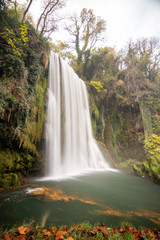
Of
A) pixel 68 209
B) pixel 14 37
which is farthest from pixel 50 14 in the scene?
pixel 68 209

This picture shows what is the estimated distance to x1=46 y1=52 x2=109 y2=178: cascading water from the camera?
25.7 ft

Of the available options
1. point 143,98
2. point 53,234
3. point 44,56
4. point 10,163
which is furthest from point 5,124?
point 143,98

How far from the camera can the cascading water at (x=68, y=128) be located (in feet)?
25.7

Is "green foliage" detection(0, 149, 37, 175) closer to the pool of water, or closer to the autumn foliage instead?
the pool of water

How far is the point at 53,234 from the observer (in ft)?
5.96

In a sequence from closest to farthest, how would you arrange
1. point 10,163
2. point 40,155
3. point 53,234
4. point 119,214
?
point 53,234
point 119,214
point 10,163
point 40,155

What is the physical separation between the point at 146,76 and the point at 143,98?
4.20m

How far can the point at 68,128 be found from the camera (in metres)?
9.60

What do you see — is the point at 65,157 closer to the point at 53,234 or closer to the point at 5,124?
the point at 5,124

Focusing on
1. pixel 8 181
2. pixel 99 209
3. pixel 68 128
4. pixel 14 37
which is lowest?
pixel 99 209

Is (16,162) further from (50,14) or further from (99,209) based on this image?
(50,14)

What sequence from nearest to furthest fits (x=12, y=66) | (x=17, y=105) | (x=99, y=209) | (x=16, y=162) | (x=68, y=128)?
(x=99, y=209) < (x=16, y=162) < (x=17, y=105) < (x=12, y=66) < (x=68, y=128)

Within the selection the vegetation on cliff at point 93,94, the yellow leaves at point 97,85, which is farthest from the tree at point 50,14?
the yellow leaves at point 97,85

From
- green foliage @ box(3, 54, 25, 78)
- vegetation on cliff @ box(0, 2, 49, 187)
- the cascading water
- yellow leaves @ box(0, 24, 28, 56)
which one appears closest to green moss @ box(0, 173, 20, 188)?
vegetation on cliff @ box(0, 2, 49, 187)
